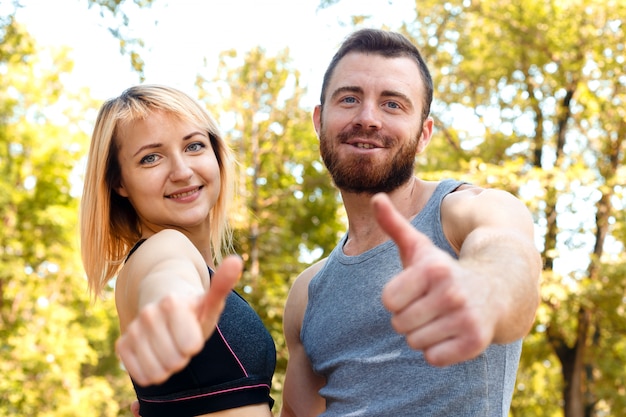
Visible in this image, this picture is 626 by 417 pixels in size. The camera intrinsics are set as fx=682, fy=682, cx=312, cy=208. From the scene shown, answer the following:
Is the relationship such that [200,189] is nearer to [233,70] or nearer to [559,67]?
[233,70]

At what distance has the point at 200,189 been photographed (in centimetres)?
263

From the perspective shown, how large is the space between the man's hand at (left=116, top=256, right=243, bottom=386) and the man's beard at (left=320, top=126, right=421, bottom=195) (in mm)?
1575

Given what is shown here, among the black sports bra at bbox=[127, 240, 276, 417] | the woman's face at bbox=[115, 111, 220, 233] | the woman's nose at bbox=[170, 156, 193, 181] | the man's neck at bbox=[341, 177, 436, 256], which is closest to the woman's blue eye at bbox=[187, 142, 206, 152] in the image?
the woman's face at bbox=[115, 111, 220, 233]

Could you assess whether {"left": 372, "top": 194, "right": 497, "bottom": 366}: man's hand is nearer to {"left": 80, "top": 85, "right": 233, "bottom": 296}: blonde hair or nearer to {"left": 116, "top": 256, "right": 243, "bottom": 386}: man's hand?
{"left": 116, "top": 256, "right": 243, "bottom": 386}: man's hand

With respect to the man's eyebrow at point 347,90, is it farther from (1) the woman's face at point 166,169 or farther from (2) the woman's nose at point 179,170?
(2) the woman's nose at point 179,170

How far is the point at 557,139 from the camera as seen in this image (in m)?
14.1

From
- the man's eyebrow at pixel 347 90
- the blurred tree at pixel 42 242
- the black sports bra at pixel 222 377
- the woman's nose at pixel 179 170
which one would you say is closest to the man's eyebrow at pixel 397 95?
the man's eyebrow at pixel 347 90

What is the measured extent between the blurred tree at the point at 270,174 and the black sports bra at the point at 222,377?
6.51 meters

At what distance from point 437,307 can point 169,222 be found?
60.2 inches

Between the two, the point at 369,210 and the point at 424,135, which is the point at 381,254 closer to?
the point at 369,210

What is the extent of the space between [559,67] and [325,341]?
12.0m

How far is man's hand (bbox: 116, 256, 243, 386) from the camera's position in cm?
123

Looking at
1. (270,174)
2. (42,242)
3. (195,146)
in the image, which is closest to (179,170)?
(195,146)

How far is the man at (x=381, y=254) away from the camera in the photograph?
219 cm
